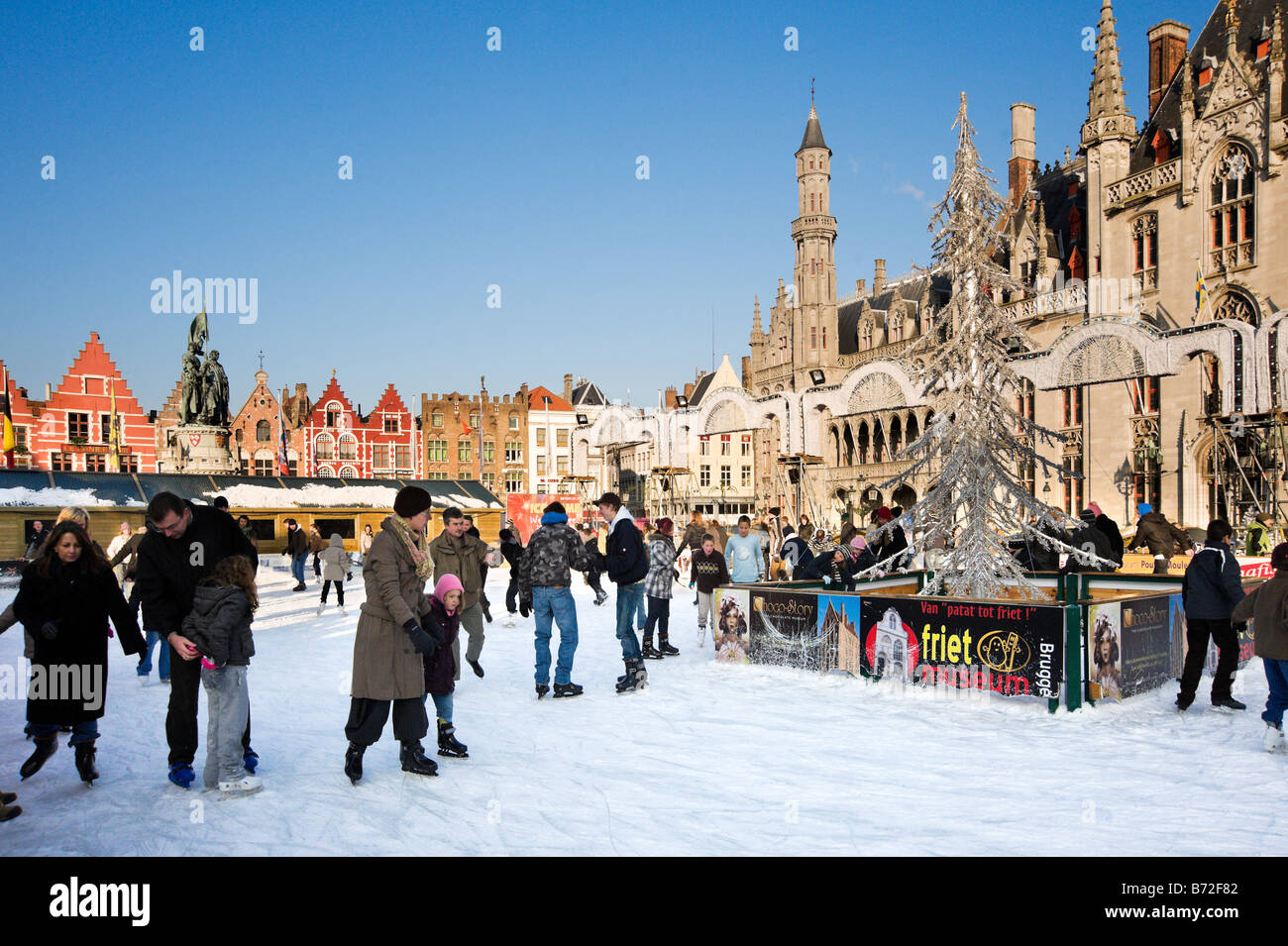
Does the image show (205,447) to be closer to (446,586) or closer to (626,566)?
(626,566)

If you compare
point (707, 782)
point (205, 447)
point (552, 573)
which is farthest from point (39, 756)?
point (205, 447)

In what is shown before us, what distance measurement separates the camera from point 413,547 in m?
5.73

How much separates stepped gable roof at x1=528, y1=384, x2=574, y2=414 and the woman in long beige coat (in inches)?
2452

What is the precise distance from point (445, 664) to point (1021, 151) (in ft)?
150

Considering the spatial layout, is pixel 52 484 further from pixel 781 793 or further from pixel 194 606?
pixel 781 793

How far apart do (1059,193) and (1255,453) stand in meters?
19.2

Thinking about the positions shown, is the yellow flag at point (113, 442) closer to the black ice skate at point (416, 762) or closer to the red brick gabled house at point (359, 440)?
the red brick gabled house at point (359, 440)

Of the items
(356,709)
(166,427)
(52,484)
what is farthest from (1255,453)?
(166,427)

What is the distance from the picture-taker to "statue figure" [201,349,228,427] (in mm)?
23938

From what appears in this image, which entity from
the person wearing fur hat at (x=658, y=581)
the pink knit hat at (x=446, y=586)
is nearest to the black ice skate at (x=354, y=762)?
the pink knit hat at (x=446, y=586)

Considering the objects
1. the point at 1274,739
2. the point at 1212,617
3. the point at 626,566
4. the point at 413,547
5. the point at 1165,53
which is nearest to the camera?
the point at 413,547

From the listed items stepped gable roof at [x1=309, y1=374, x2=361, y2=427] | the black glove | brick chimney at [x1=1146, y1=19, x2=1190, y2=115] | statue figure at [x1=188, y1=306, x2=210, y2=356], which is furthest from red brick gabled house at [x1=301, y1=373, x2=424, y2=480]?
the black glove

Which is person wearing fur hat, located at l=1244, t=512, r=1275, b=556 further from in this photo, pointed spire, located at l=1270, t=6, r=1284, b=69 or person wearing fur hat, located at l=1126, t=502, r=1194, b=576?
pointed spire, located at l=1270, t=6, r=1284, b=69

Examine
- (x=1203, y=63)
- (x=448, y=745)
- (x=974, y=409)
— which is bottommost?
(x=448, y=745)
